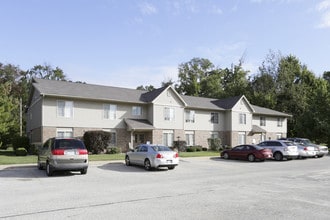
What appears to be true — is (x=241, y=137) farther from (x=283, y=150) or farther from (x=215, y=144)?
(x=283, y=150)

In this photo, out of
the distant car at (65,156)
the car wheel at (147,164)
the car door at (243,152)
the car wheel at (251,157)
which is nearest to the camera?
the distant car at (65,156)

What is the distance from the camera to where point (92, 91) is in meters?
33.8

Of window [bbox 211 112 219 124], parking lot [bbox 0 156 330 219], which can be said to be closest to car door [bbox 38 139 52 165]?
parking lot [bbox 0 156 330 219]

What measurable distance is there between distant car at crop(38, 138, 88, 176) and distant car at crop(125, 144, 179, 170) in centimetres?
403

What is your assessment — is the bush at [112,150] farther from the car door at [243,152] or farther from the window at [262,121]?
the window at [262,121]

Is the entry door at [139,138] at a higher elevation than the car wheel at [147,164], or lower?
higher

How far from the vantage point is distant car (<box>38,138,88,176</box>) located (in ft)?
50.5

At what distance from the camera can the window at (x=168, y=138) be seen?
118 ft

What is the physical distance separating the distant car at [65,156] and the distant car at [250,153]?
1423 centimetres

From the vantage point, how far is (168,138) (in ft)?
119

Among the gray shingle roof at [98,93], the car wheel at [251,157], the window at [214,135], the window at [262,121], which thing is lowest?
the car wheel at [251,157]

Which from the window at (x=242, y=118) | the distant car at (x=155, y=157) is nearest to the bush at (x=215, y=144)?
the window at (x=242, y=118)

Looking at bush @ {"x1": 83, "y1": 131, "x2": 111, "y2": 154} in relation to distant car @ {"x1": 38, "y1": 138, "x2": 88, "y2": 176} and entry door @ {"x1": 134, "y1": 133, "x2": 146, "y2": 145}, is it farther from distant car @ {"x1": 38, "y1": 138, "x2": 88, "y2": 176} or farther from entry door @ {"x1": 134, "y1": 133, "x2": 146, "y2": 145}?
distant car @ {"x1": 38, "y1": 138, "x2": 88, "y2": 176}

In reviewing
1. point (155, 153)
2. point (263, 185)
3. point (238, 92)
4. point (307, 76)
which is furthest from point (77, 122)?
point (307, 76)
